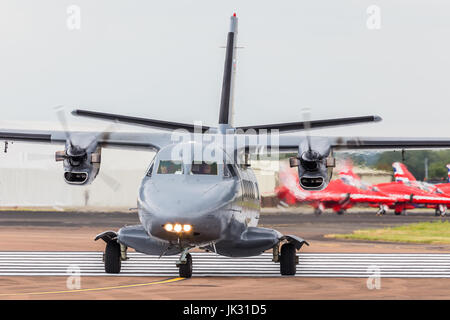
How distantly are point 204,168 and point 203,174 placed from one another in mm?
182

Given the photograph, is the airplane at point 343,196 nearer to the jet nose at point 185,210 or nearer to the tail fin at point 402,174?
the tail fin at point 402,174

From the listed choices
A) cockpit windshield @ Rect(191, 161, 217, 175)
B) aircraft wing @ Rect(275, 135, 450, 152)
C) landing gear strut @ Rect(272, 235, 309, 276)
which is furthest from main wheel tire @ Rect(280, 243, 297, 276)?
cockpit windshield @ Rect(191, 161, 217, 175)

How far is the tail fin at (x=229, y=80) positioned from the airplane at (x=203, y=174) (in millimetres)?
49

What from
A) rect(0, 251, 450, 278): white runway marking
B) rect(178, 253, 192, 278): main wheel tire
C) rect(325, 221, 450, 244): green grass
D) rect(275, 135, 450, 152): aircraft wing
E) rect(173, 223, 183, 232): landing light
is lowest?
rect(325, 221, 450, 244): green grass

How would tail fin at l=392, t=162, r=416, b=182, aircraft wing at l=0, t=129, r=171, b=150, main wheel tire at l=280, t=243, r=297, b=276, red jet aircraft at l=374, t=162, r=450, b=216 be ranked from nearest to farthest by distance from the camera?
main wheel tire at l=280, t=243, r=297, b=276 < aircraft wing at l=0, t=129, r=171, b=150 < tail fin at l=392, t=162, r=416, b=182 < red jet aircraft at l=374, t=162, r=450, b=216

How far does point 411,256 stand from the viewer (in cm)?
2512

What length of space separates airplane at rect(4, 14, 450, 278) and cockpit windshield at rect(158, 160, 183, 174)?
0.06 ft

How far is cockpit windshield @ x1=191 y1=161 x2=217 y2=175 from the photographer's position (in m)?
16.3

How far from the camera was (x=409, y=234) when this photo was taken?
39.1m

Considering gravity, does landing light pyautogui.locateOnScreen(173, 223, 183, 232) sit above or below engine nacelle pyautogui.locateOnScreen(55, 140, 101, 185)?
below

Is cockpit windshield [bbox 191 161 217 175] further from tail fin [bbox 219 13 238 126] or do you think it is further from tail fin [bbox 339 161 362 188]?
tail fin [bbox 339 161 362 188]
